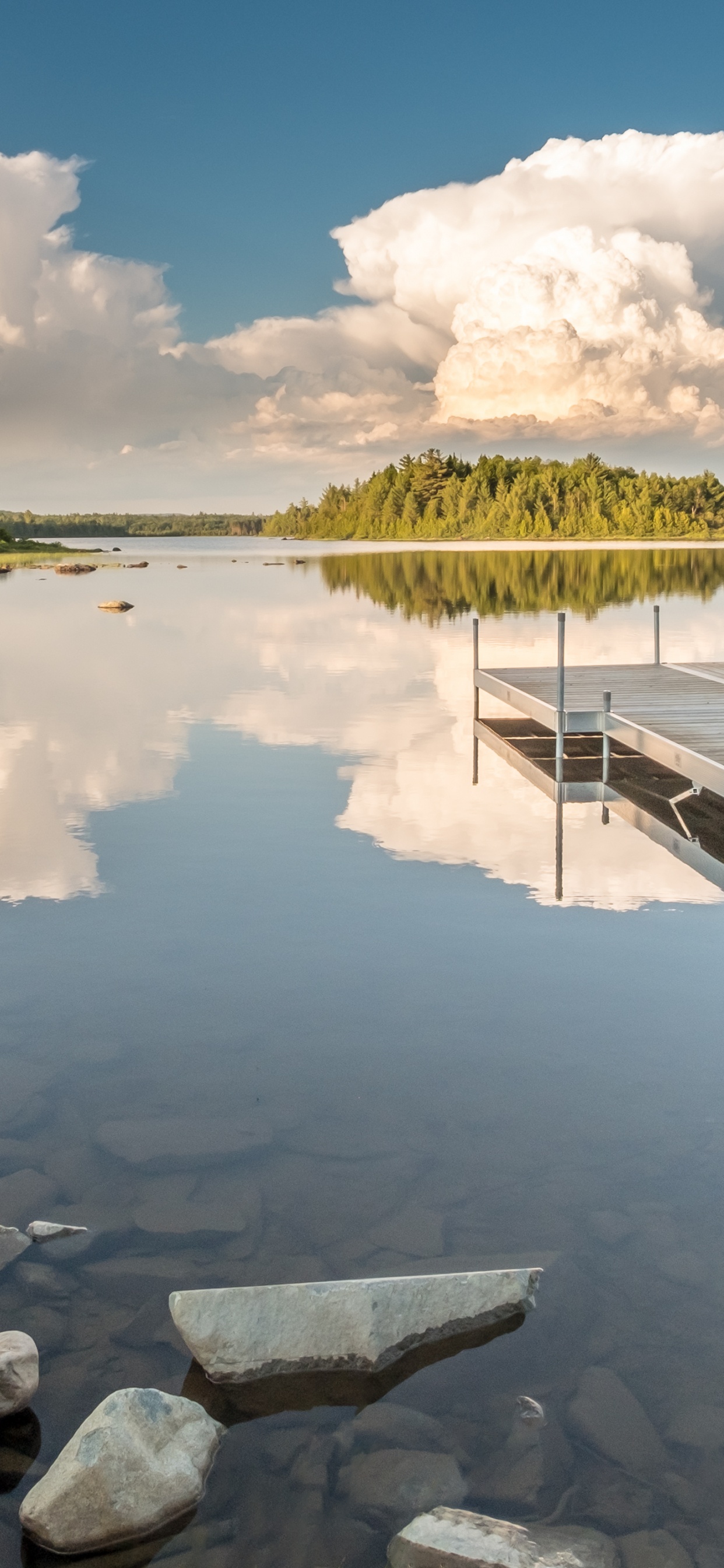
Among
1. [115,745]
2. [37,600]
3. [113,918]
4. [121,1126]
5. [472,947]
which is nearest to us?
[121,1126]

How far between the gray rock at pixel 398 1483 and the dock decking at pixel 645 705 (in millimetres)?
5287

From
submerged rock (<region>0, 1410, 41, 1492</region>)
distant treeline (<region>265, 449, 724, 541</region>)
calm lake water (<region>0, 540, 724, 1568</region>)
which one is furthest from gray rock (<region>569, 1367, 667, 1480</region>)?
distant treeline (<region>265, 449, 724, 541</region>)

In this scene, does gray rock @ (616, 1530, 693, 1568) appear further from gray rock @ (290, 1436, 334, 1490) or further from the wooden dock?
the wooden dock

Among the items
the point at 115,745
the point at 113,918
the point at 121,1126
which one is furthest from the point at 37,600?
the point at 121,1126

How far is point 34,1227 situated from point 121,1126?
2.12ft

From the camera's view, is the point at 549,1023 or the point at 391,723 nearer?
the point at 549,1023

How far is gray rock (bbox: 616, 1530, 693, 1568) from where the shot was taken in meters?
2.42

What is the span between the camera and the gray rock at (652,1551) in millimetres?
2416

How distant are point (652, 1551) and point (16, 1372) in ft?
4.59

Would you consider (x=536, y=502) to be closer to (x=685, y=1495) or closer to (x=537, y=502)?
(x=537, y=502)

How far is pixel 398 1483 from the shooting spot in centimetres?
260

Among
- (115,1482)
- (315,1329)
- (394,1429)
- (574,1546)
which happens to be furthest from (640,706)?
(115,1482)

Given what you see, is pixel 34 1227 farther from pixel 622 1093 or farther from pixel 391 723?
pixel 391 723

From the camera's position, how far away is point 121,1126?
4023 millimetres
